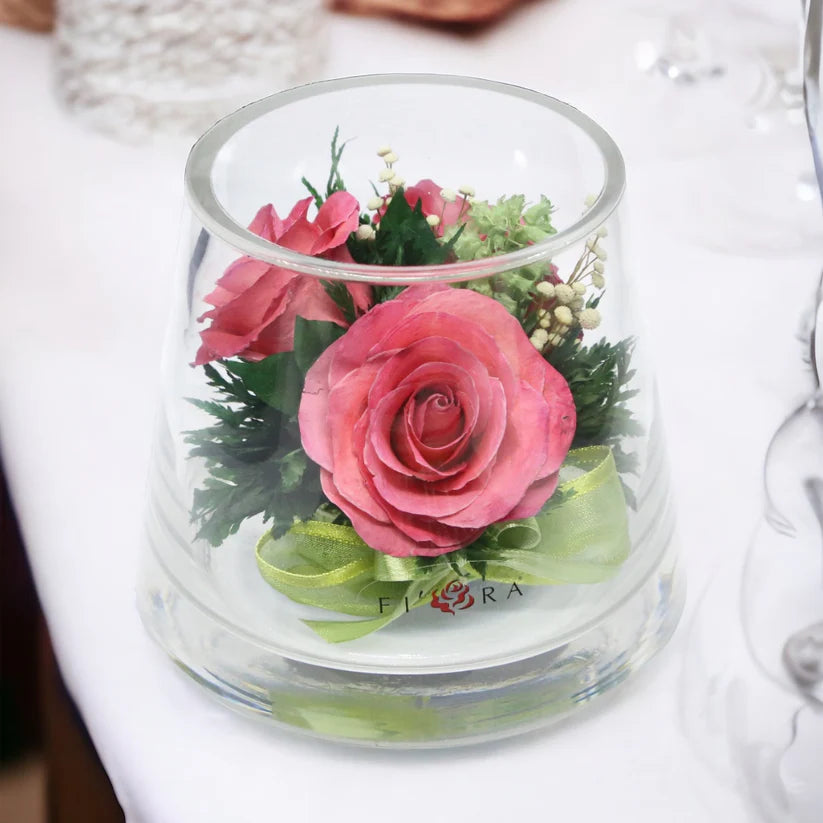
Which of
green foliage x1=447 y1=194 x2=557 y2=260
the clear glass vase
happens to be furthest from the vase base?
green foliage x1=447 y1=194 x2=557 y2=260

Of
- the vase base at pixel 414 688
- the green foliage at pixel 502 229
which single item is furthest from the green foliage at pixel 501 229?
the vase base at pixel 414 688

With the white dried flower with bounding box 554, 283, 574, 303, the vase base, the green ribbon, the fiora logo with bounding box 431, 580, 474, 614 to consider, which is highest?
the white dried flower with bounding box 554, 283, 574, 303

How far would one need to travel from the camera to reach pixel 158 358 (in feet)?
1.54

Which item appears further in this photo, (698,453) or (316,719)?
(698,453)

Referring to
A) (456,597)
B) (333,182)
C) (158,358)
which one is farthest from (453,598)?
(158,358)

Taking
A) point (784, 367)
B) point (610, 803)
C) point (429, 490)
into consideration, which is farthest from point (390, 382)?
point (784, 367)

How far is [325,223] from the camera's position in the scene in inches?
11.3

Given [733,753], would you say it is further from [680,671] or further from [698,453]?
[698,453]

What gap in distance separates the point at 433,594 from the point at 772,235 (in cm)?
36

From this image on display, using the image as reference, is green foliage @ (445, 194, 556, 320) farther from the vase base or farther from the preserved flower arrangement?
the vase base

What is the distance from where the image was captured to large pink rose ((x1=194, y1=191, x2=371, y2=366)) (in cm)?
26

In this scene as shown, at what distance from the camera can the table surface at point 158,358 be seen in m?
0.28

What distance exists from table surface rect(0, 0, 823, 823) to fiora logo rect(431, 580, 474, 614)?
0.04 meters

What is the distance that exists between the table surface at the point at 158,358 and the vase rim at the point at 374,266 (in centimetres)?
3
